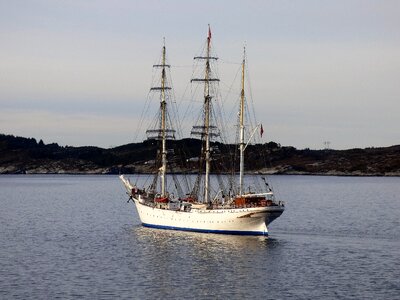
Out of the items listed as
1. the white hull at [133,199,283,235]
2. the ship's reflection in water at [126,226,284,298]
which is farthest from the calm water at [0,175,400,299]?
the white hull at [133,199,283,235]

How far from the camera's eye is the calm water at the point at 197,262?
66875 mm

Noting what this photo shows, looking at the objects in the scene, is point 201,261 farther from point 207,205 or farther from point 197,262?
point 207,205

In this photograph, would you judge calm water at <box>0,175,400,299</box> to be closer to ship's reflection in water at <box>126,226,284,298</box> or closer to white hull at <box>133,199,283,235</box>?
ship's reflection in water at <box>126,226,284,298</box>

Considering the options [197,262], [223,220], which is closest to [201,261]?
[197,262]

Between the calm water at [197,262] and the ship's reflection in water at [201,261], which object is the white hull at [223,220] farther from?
the calm water at [197,262]

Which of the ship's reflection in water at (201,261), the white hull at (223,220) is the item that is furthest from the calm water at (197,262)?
the white hull at (223,220)

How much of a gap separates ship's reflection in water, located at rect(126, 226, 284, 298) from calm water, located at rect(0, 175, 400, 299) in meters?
0.10

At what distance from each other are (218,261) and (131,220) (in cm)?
5702

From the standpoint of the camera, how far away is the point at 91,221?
135m

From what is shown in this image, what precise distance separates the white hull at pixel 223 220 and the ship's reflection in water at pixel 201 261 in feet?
3.44

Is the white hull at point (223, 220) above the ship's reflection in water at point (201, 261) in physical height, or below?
above

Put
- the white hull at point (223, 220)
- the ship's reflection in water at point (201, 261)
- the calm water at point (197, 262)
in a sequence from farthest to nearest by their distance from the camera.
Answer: the white hull at point (223, 220)
the ship's reflection in water at point (201, 261)
the calm water at point (197, 262)

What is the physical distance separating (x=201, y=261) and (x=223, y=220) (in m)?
19.7

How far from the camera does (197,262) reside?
268 feet
